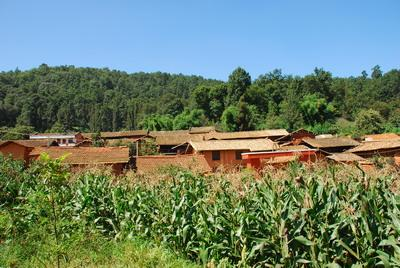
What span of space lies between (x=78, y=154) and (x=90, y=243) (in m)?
22.8

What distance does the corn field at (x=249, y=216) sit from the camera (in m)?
5.27

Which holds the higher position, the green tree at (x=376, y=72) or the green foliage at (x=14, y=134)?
the green tree at (x=376, y=72)

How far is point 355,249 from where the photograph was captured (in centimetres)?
536

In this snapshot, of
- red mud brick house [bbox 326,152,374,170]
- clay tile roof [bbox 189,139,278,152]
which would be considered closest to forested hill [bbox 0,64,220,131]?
clay tile roof [bbox 189,139,278,152]

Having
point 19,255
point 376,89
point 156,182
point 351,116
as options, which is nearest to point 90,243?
point 19,255

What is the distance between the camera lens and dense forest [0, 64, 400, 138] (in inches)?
2655

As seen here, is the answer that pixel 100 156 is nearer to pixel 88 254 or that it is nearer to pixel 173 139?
pixel 173 139

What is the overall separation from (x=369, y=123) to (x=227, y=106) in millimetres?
27578

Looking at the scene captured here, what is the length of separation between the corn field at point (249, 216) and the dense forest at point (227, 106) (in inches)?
2176

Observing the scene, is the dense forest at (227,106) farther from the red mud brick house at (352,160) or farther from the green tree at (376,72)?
the red mud brick house at (352,160)

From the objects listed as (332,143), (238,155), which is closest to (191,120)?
(332,143)

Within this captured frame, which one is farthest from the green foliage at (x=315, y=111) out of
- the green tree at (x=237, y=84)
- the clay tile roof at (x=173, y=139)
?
the clay tile roof at (x=173, y=139)

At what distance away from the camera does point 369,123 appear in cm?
6209

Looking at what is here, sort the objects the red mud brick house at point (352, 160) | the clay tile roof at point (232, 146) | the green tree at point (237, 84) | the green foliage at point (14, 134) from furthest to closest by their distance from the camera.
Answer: the green tree at point (237, 84)
the green foliage at point (14, 134)
the clay tile roof at point (232, 146)
the red mud brick house at point (352, 160)
